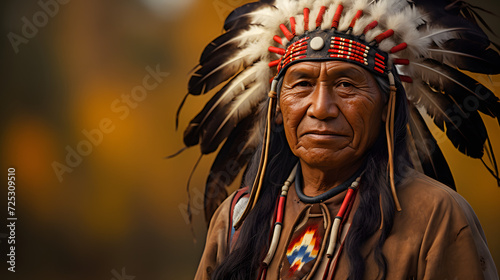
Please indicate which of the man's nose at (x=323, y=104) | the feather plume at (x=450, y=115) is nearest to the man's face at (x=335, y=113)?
the man's nose at (x=323, y=104)

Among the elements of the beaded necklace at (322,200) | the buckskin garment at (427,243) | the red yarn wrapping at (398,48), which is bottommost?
the buckskin garment at (427,243)

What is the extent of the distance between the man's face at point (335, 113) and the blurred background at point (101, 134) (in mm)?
1405

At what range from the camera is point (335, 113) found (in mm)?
1622

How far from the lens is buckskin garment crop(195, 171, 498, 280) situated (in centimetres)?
148

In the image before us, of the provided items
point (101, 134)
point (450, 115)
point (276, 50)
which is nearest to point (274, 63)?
point (276, 50)

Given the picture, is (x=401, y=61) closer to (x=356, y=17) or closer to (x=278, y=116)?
(x=356, y=17)

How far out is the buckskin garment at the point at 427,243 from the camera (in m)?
1.48

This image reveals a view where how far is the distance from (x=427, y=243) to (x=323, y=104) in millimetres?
477

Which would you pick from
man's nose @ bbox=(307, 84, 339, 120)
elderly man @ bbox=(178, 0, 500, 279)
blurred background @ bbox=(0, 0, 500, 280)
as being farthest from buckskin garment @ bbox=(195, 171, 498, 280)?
blurred background @ bbox=(0, 0, 500, 280)

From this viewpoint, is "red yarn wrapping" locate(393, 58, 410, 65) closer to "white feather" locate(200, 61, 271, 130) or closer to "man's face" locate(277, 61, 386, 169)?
"man's face" locate(277, 61, 386, 169)

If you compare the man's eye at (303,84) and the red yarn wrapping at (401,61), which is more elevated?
the man's eye at (303,84)

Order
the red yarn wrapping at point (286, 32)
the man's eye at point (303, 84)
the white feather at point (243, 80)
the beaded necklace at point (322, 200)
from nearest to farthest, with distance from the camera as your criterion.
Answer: the beaded necklace at point (322, 200), the man's eye at point (303, 84), the red yarn wrapping at point (286, 32), the white feather at point (243, 80)

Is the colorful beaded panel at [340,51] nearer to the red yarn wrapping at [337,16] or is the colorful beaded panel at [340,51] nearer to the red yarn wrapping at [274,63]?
the red yarn wrapping at [337,16]

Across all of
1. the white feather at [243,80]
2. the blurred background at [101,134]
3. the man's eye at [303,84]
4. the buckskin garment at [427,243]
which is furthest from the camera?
the blurred background at [101,134]
